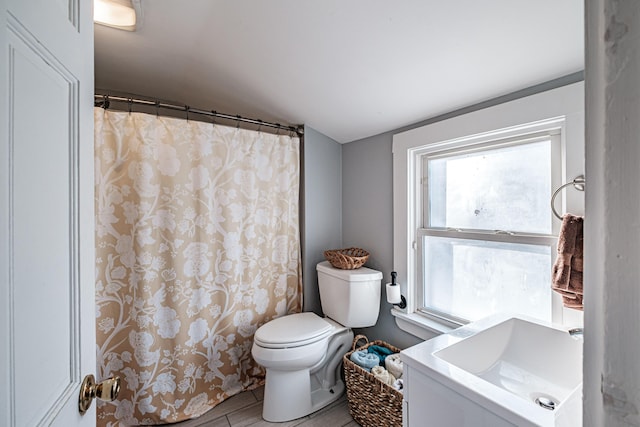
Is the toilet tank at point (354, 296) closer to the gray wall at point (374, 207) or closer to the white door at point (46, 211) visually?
the gray wall at point (374, 207)

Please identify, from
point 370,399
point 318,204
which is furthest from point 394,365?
point 318,204

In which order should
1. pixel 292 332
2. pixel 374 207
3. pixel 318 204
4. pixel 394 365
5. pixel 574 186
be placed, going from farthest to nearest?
pixel 318 204 < pixel 374 207 < pixel 292 332 < pixel 394 365 < pixel 574 186

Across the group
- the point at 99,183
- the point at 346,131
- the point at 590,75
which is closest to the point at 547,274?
the point at 590,75

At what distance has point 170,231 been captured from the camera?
1.62 metres

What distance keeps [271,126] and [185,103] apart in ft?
2.38

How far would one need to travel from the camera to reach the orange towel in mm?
1000

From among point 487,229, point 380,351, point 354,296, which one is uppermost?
point 487,229

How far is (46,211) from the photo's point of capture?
47 cm

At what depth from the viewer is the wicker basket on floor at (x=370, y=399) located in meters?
1.30

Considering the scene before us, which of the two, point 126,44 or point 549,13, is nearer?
point 549,13

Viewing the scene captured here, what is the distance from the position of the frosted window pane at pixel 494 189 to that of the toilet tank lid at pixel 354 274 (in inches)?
18.5

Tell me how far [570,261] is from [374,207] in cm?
110

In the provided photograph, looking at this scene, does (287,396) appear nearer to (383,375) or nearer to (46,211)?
(383,375)

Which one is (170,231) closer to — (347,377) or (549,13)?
(347,377)
